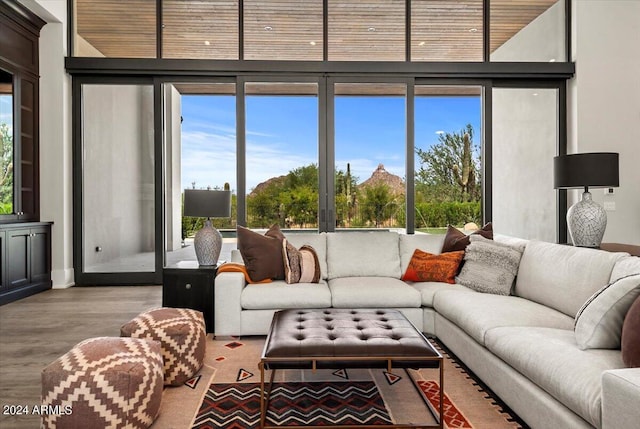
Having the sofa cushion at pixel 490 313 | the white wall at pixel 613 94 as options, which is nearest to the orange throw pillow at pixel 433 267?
the sofa cushion at pixel 490 313

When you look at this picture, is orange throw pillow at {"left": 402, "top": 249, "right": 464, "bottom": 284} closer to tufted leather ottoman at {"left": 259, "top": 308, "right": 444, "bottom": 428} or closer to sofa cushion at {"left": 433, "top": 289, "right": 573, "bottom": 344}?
sofa cushion at {"left": 433, "top": 289, "right": 573, "bottom": 344}

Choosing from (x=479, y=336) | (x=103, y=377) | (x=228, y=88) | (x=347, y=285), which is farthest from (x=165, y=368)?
(x=228, y=88)

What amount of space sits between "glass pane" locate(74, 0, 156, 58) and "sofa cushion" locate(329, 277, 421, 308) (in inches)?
170

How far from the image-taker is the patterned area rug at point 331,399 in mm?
2172

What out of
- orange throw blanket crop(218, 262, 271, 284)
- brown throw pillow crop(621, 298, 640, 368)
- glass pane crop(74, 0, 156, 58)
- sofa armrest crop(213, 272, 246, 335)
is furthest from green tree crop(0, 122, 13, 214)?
brown throw pillow crop(621, 298, 640, 368)

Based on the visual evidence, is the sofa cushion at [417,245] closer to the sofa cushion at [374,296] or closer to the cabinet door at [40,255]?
the sofa cushion at [374,296]

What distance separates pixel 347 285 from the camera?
3.64m

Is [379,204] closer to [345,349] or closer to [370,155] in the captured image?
[370,155]

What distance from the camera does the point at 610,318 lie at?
6.35ft

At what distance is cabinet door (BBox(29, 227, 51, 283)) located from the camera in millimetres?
5321

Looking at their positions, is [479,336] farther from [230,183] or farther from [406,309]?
[230,183]

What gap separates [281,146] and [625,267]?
4.32 m

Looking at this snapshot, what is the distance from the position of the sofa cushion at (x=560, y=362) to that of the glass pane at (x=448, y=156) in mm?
3746

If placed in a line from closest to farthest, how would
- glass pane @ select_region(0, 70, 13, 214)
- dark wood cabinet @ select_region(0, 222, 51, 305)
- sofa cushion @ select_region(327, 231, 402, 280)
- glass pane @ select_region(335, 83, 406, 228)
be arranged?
sofa cushion @ select_region(327, 231, 402, 280)
dark wood cabinet @ select_region(0, 222, 51, 305)
glass pane @ select_region(0, 70, 13, 214)
glass pane @ select_region(335, 83, 406, 228)
